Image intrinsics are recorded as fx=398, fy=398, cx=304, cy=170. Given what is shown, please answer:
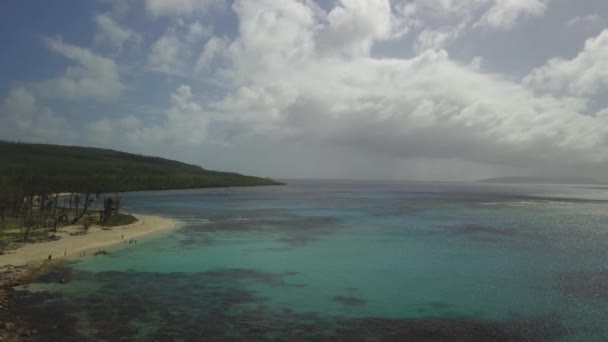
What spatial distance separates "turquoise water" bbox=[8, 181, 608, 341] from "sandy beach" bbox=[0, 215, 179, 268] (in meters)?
3.84

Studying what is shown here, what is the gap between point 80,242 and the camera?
5178 cm

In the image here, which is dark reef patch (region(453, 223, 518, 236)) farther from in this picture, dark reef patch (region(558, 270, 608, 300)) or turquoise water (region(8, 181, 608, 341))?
dark reef patch (region(558, 270, 608, 300))

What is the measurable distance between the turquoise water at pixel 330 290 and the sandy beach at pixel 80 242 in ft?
12.6

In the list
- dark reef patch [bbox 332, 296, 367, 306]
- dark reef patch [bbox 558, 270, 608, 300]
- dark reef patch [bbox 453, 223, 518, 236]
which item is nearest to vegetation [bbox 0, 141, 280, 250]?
dark reef patch [bbox 332, 296, 367, 306]

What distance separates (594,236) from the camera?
6431 centimetres

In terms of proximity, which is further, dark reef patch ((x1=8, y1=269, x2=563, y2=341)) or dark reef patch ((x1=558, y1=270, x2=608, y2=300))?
dark reef patch ((x1=558, y1=270, x2=608, y2=300))

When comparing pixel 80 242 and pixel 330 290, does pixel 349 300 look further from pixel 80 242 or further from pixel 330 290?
pixel 80 242

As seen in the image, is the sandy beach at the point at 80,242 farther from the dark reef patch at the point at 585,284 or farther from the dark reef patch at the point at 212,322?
the dark reef patch at the point at 585,284

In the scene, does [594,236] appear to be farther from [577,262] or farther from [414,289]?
[414,289]

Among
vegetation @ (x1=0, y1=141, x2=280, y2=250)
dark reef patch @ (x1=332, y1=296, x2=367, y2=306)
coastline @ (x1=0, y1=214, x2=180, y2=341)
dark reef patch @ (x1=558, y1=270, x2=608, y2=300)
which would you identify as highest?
vegetation @ (x1=0, y1=141, x2=280, y2=250)

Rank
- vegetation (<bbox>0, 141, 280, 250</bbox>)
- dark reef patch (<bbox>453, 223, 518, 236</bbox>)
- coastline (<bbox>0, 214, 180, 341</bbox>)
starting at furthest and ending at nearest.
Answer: dark reef patch (<bbox>453, 223, 518, 236</bbox>) → vegetation (<bbox>0, 141, 280, 250</bbox>) → coastline (<bbox>0, 214, 180, 341</bbox>)

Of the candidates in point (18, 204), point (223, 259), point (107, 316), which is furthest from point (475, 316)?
point (18, 204)

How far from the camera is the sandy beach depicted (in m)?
Answer: 41.0

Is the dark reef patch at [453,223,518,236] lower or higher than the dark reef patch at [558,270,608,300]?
higher
